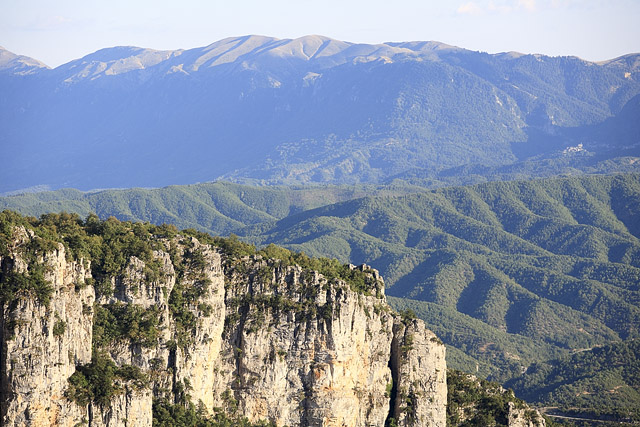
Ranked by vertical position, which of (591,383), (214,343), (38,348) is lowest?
(591,383)

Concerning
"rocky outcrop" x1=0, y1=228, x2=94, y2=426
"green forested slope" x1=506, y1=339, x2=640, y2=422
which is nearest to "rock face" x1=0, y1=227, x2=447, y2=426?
"rocky outcrop" x1=0, y1=228, x2=94, y2=426

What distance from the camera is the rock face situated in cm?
5550

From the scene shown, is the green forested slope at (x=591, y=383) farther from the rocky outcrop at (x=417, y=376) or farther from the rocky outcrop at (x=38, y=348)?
the rocky outcrop at (x=38, y=348)

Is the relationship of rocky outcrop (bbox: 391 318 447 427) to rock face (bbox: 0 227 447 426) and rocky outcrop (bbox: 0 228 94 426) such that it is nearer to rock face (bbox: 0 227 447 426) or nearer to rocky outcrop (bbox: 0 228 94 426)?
rock face (bbox: 0 227 447 426)

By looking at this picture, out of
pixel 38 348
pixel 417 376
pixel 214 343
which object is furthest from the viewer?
pixel 417 376

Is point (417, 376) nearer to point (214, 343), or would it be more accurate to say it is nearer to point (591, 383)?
point (214, 343)

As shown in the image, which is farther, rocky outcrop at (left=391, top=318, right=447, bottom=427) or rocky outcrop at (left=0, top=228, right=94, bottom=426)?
rocky outcrop at (left=391, top=318, right=447, bottom=427)

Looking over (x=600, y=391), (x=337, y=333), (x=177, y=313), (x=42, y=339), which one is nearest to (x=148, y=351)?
(x=177, y=313)

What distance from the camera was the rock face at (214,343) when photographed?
5550 centimetres

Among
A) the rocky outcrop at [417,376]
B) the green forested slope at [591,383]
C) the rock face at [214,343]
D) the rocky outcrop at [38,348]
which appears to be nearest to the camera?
the rocky outcrop at [38,348]

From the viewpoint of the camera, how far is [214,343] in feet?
215

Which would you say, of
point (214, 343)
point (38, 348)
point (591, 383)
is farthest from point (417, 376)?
point (591, 383)

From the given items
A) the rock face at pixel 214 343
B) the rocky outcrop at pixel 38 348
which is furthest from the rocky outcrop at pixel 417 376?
the rocky outcrop at pixel 38 348

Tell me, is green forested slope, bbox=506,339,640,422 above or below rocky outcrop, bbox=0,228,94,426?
below
